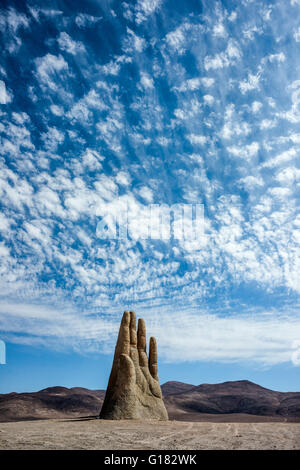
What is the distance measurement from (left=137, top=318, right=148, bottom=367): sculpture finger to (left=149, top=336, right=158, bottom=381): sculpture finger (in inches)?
40.0

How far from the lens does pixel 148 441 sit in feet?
40.2

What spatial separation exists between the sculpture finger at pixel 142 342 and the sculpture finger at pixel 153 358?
1016 mm

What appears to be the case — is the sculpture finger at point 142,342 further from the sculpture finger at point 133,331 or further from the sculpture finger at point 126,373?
the sculpture finger at point 126,373

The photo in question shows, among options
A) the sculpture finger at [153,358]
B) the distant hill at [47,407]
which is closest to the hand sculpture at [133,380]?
the sculpture finger at [153,358]

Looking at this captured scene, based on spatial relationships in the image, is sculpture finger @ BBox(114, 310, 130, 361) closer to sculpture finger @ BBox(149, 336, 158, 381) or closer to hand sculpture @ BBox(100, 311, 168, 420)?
hand sculpture @ BBox(100, 311, 168, 420)

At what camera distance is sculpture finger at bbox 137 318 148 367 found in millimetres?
24859

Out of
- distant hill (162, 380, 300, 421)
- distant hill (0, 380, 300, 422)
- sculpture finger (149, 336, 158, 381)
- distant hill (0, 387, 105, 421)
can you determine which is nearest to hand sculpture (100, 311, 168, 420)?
sculpture finger (149, 336, 158, 381)

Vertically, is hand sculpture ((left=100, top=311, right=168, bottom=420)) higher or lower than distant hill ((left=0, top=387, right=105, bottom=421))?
higher

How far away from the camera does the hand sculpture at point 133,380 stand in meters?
20.6

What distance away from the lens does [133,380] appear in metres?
21.4

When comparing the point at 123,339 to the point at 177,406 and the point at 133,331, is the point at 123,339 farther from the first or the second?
the point at 177,406
